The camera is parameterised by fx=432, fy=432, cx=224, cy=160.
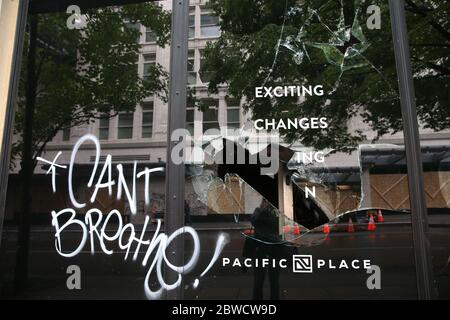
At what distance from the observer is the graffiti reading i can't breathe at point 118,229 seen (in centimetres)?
297

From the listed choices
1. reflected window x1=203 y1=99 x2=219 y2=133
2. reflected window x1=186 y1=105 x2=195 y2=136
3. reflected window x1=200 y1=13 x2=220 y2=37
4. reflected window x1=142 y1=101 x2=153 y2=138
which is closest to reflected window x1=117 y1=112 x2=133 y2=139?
reflected window x1=142 y1=101 x2=153 y2=138

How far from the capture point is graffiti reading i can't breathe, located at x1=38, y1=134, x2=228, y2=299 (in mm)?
2969

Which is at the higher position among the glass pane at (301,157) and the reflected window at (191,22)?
the reflected window at (191,22)

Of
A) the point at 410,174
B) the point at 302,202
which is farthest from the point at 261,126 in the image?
the point at 410,174

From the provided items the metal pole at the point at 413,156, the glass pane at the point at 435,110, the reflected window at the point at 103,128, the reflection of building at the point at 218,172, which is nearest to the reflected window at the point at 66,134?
the reflection of building at the point at 218,172

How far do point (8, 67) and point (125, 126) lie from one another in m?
1.05

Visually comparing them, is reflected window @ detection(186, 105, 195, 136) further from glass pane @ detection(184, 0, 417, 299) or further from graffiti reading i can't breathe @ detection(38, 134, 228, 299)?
graffiti reading i can't breathe @ detection(38, 134, 228, 299)

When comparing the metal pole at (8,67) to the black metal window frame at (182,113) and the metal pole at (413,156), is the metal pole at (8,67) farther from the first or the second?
the metal pole at (413,156)

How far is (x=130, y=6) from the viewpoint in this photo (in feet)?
11.3

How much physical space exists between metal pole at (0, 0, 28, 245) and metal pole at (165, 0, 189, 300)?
1.23 meters

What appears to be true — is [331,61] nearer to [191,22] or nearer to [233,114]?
[233,114]

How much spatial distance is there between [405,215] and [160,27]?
227cm

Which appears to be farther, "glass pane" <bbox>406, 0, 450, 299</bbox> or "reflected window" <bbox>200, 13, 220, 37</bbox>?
"reflected window" <bbox>200, 13, 220, 37</bbox>

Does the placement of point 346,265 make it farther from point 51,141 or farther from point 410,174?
point 51,141
